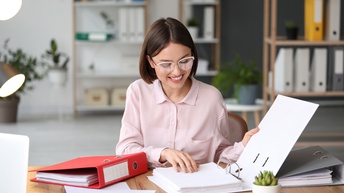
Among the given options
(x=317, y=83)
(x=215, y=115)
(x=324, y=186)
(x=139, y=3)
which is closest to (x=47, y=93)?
(x=139, y=3)

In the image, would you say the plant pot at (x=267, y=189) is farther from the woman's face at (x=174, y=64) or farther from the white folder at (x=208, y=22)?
the white folder at (x=208, y=22)

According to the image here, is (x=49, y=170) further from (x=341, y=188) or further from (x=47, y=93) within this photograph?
(x=47, y=93)

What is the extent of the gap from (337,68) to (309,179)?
146 inches

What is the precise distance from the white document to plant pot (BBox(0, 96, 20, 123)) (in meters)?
5.07

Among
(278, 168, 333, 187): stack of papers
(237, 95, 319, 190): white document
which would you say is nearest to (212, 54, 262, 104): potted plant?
(237, 95, 319, 190): white document

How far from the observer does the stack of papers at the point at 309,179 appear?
196 cm

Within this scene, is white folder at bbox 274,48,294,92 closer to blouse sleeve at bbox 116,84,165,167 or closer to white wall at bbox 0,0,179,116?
white wall at bbox 0,0,179,116

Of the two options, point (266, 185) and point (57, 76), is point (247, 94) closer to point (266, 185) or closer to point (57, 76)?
point (57, 76)

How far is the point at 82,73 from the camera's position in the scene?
7430mm

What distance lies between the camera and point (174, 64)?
2.23m

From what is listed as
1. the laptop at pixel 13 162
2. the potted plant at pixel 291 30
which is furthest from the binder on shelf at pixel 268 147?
the potted plant at pixel 291 30

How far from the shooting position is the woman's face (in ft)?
7.30

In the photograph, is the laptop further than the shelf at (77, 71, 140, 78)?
No

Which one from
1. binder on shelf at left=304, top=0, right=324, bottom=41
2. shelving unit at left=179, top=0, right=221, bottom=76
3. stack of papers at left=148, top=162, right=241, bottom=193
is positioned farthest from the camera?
shelving unit at left=179, top=0, right=221, bottom=76
